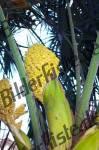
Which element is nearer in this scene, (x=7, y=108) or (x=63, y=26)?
(x=7, y=108)

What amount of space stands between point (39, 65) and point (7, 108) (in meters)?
0.17

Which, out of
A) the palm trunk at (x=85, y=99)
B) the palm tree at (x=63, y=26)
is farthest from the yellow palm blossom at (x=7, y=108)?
the palm tree at (x=63, y=26)

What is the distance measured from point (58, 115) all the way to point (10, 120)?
0.53 ft

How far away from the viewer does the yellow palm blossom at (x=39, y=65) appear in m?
1.21

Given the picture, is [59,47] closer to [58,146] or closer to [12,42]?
[12,42]

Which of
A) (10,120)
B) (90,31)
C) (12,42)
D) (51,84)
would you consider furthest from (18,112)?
A: (90,31)

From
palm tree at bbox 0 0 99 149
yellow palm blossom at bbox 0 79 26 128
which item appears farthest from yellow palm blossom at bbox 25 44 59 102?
palm tree at bbox 0 0 99 149

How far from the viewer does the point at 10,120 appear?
1.24 m

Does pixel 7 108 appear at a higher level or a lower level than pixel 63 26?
lower

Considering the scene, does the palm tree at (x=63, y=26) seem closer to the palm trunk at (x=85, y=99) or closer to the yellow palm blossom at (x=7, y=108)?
the palm trunk at (x=85, y=99)

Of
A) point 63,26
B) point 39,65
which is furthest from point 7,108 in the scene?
point 63,26

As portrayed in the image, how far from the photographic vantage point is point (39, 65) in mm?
1204

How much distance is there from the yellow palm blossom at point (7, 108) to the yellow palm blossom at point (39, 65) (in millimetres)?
82

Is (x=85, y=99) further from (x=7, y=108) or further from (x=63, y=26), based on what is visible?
(x=63, y=26)
